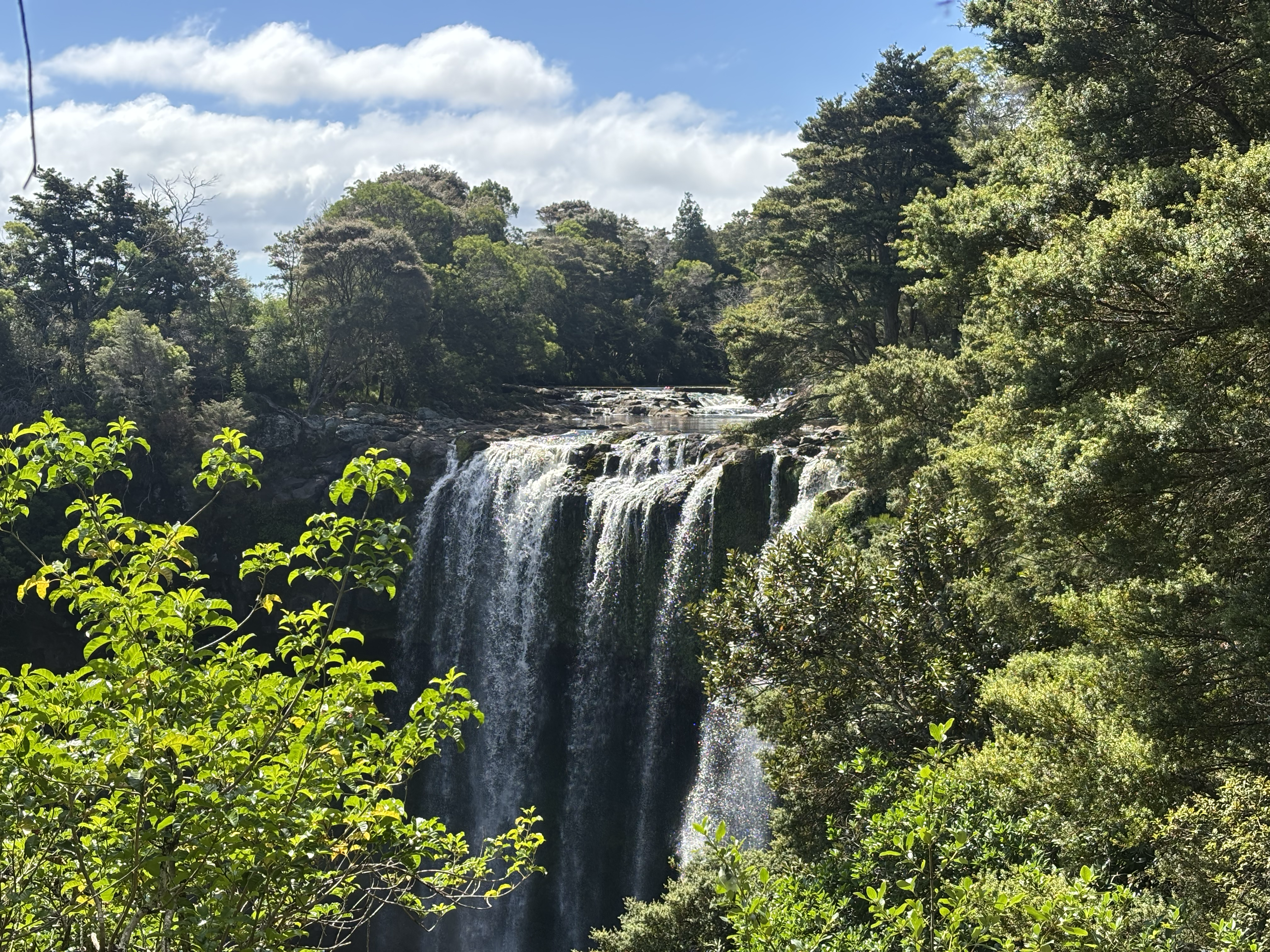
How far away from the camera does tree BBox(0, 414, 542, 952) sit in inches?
142

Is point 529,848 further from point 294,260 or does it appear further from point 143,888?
point 294,260

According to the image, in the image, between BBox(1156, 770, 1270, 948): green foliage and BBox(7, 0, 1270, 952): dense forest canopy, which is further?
BBox(7, 0, 1270, 952): dense forest canopy

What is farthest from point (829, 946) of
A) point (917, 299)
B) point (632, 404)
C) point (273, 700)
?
point (632, 404)

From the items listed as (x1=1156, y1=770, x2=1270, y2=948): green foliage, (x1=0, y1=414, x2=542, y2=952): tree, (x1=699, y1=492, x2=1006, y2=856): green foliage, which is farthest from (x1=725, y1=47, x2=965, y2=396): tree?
(x1=0, y1=414, x2=542, y2=952): tree

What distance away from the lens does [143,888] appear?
3.69 m

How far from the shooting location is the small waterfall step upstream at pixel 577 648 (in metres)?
21.0

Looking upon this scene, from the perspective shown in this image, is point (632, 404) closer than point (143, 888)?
No

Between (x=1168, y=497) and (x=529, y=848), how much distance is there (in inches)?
231

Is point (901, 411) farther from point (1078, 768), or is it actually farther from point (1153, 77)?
point (1078, 768)

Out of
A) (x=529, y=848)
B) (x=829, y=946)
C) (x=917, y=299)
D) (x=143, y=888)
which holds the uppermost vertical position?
(x=917, y=299)

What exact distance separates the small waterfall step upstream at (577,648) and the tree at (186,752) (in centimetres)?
1581

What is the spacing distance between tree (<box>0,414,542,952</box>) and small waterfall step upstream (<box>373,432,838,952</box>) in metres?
15.8

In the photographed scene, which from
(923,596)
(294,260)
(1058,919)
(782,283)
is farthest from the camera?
(294,260)

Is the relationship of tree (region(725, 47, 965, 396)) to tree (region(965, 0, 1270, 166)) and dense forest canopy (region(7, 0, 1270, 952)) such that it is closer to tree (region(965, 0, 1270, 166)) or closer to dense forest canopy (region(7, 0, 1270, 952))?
dense forest canopy (region(7, 0, 1270, 952))
